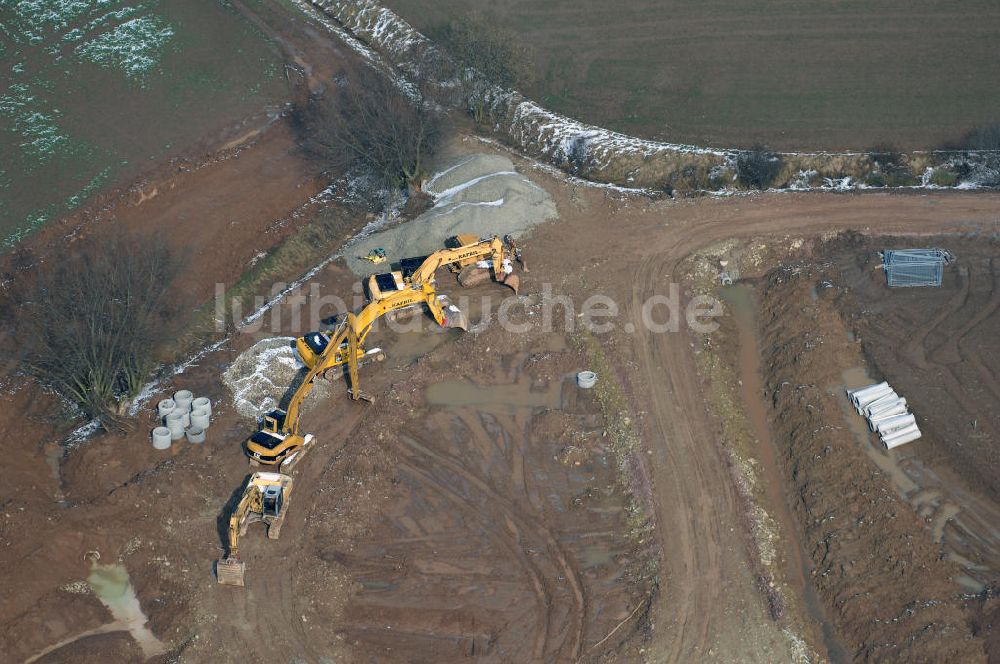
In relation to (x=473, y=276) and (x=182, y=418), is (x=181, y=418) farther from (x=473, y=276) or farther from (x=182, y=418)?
(x=473, y=276)

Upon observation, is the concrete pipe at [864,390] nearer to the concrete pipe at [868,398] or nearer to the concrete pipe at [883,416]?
the concrete pipe at [868,398]

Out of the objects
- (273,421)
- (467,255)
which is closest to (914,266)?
(467,255)

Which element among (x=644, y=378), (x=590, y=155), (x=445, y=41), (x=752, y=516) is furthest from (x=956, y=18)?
(x=752, y=516)

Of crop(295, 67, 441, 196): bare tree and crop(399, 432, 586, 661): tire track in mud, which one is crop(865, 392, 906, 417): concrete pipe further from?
crop(295, 67, 441, 196): bare tree

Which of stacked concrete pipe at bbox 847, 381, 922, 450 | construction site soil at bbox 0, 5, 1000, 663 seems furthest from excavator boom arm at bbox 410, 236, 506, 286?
stacked concrete pipe at bbox 847, 381, 922, 450

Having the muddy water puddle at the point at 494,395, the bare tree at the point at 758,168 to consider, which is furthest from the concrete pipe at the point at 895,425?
the bare tree at the point at 758,168

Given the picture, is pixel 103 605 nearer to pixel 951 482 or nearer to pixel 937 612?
pixel 937 612
